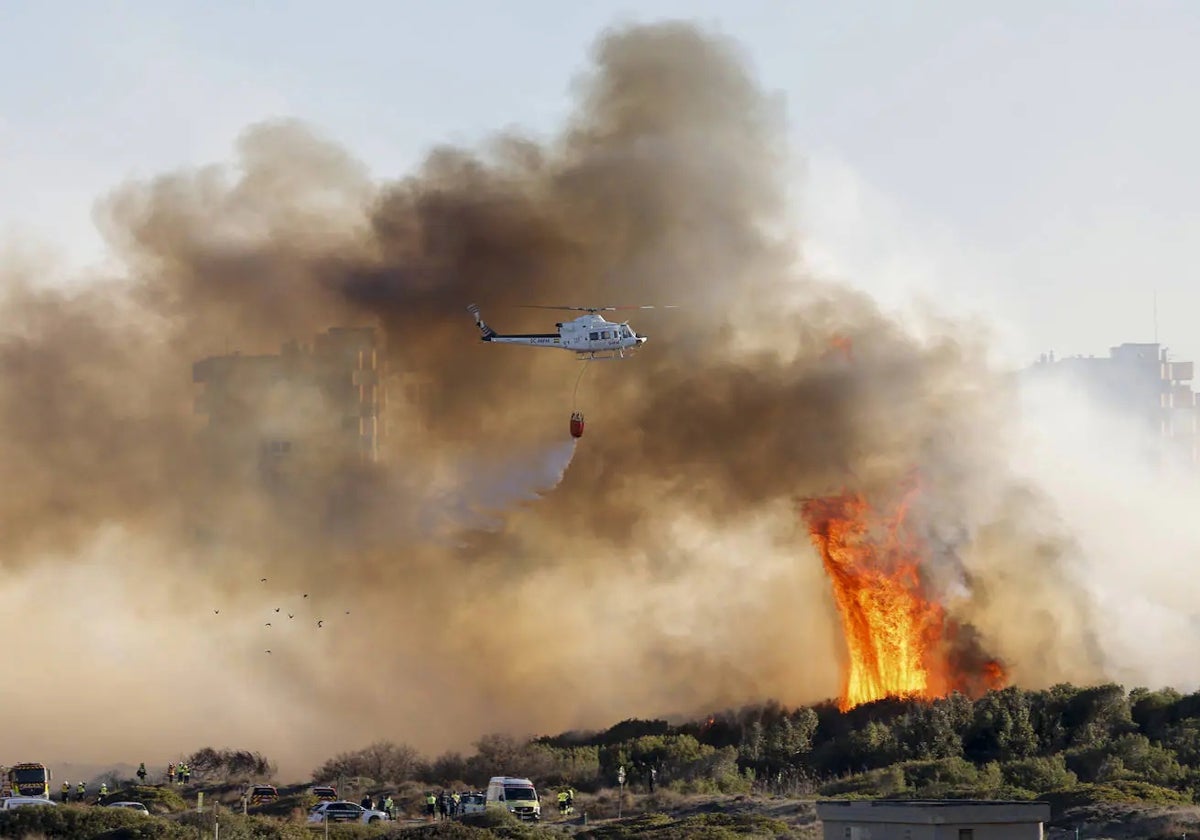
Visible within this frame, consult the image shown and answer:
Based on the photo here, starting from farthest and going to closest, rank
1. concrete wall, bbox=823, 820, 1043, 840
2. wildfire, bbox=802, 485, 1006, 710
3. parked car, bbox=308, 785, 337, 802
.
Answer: wildfire, bbox=802, 485, 1006, 710 < parked car, bbox=308, 785, 337, 802 < concrete wall, bbox=823, 820, 1043, 840

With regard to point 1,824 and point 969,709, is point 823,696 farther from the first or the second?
point 1,824

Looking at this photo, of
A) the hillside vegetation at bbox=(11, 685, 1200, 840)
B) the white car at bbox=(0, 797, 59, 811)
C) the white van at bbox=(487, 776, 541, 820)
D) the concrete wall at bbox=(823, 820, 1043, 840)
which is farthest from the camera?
the white car at bbox=(0, 797, 59, 811)

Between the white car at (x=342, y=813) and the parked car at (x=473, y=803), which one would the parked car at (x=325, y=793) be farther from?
the parked car at (x=473, y=803)

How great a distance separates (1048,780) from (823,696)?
32153 millimetres

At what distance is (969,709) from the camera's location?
10481 centimetres

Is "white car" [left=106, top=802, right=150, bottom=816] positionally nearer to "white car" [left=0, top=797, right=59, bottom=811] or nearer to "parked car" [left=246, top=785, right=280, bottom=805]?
"white car" [left=0, top=797, right=59, bottom=811]

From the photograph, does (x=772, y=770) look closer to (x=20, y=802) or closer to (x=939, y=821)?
(x=20, y=802)

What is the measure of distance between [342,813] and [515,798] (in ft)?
25.5

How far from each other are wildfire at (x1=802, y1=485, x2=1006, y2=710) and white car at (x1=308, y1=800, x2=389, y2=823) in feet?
114

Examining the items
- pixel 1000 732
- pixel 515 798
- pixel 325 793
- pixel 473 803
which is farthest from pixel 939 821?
pixel 325 793

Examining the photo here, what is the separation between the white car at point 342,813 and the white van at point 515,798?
5322 mm

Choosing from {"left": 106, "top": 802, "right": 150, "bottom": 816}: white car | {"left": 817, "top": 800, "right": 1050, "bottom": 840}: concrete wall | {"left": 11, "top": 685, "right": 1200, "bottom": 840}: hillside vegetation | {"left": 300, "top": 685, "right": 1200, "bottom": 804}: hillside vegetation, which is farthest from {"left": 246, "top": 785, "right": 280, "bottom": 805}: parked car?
{"left": 817, "top": 800, "right": 1050, "bottom": 840}: concrete wall

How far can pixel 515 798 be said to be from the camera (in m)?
85.6

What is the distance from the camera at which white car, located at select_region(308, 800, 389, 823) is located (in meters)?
85.0
